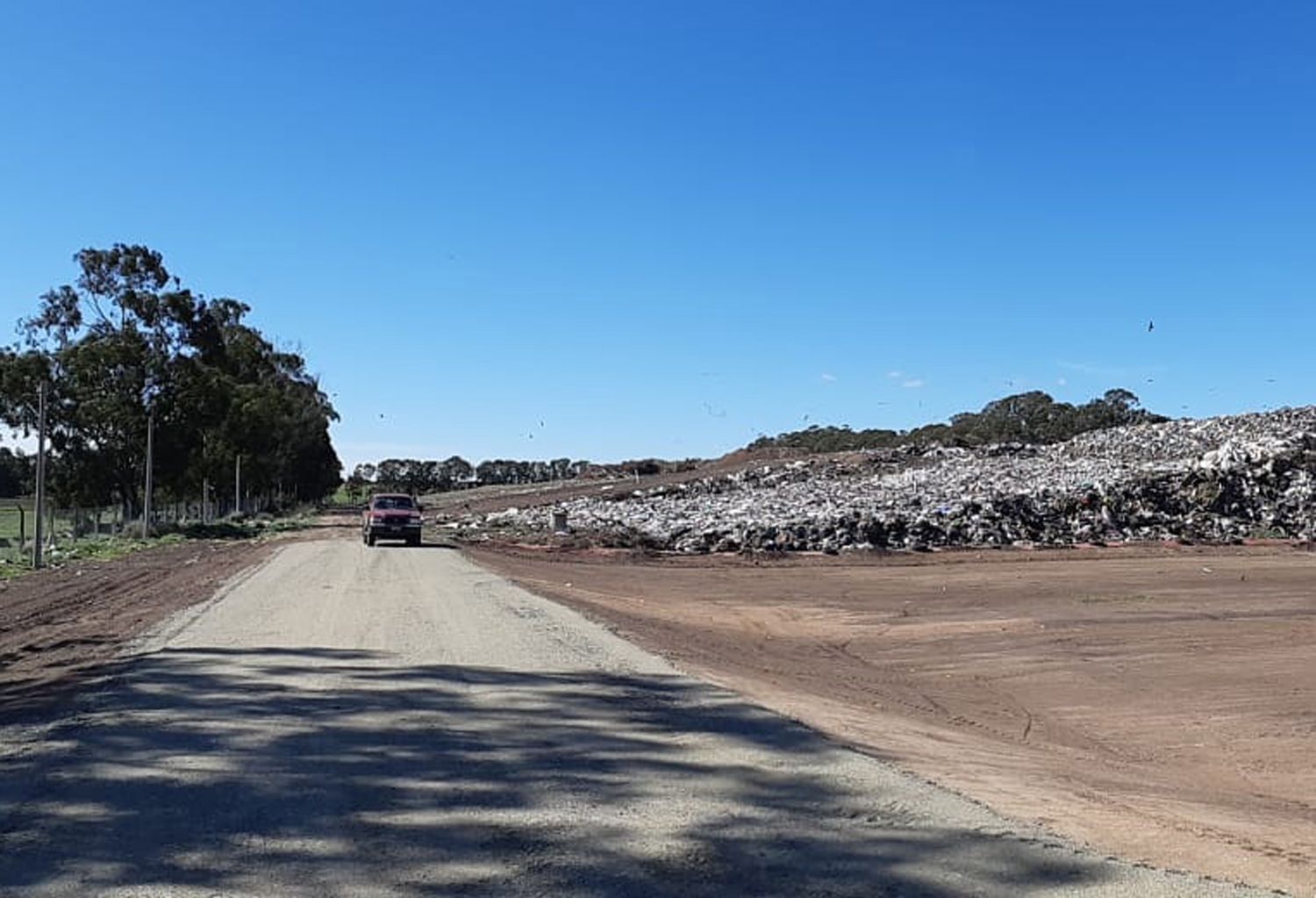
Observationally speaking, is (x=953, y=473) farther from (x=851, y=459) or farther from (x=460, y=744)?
(x=460, y=744)

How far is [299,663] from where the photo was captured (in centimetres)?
1313

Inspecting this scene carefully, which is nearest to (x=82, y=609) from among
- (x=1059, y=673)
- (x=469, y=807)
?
(x=1059, y=673)

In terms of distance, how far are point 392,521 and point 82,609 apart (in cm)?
2104

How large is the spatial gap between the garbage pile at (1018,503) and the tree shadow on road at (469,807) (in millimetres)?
31849

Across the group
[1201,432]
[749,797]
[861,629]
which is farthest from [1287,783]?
[1201,432]

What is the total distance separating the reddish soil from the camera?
12.9 meters

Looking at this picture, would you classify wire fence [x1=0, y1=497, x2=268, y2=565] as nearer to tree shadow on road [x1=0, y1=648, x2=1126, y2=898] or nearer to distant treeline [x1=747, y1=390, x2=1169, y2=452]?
tree shadow on road [x1=0, y1=648, x2=1126, y2=898]

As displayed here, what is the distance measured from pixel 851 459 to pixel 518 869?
67.1m

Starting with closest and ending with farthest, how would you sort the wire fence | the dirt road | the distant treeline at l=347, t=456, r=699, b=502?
the dirt road → the wire fence → the distant treeline at l=347, t=456, r=699, b=502

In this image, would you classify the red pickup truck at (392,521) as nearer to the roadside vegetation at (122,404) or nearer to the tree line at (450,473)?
the roadside vegetation at (122,404)

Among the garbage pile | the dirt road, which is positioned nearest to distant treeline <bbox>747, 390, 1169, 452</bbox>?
the garbage pile

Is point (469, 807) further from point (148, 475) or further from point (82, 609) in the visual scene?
point (148, 475)

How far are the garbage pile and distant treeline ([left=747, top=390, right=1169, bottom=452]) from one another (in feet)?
89.9

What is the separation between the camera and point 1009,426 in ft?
338
